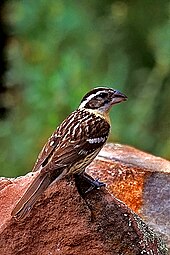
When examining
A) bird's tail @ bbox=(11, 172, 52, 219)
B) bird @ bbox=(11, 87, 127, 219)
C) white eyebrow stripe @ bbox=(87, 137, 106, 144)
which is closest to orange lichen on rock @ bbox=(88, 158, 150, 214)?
bird @ bbox=(11, 87, 127, 219)

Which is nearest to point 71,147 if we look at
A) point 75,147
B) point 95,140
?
point 75,147

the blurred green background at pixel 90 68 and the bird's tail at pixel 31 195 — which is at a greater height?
the blurred green background at pixel 90 68

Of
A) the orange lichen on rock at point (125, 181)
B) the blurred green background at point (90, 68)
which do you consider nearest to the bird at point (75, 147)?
the orange lichen on rock at point (125, 181)

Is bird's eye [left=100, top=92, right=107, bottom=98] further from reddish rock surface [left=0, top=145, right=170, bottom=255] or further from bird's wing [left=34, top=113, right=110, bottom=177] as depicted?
reddish rock surface [left=0, top=145, right=170, bottom=255]

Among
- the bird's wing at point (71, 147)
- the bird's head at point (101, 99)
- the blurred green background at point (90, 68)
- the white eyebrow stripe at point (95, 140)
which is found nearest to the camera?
the bird's wing at point (71, 147)

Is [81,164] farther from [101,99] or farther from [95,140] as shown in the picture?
[101,99]

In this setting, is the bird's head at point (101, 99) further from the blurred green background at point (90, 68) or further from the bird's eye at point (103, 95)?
the blurred green background at point (90, 68)

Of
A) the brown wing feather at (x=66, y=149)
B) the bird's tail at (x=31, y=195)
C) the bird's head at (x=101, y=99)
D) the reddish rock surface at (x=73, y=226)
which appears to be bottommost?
the reddish rock surface at (x=73, y=226)

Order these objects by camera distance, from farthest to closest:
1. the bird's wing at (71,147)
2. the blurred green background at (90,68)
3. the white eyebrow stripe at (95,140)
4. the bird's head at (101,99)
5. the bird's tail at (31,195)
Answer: the blurred green background at (90,68), the bird's head at (101,99), the white eyebrow stripe at (95,140), the bird's wing at (71,147), the bird's tail at (31,195)
